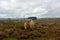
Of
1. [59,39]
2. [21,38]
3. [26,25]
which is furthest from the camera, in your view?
[26,25]

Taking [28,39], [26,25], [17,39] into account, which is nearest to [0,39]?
[17,39]

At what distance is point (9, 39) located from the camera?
2545 cm

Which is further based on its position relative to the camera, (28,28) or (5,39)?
(28,28)

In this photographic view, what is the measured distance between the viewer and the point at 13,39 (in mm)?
25406

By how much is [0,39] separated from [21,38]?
121 inches

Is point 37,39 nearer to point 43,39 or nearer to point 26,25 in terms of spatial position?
point 43,39

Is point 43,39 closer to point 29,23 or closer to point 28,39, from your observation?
point 28,39

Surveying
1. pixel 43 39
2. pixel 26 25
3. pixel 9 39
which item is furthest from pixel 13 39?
pixel 26 25

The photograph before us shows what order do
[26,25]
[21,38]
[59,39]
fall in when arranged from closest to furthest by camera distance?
[59,39], [21,38], [26,25]

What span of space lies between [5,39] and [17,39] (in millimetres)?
1722

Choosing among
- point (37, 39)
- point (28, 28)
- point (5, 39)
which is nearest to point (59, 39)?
point (37, 39)

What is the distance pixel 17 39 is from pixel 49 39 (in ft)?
14.6

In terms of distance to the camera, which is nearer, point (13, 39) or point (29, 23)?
point (13, 39)

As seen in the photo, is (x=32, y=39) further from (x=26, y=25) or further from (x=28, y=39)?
(x=26, y=25)
